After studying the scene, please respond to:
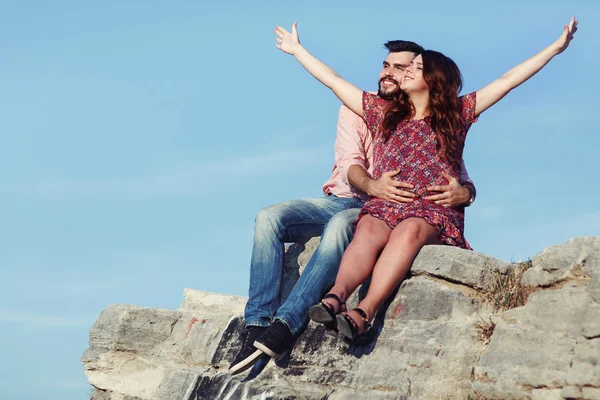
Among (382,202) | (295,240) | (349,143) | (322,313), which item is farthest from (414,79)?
(322,313)

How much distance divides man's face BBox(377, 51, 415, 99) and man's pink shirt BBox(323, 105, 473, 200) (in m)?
0.33

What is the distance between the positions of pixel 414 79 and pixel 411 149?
47 cm

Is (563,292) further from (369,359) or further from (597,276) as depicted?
(369,359)

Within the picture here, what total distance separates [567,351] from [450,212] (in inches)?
50.8

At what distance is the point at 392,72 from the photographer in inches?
242

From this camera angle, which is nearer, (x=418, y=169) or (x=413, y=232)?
(x=413, y=232)

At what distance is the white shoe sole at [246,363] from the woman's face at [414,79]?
193 centimetres

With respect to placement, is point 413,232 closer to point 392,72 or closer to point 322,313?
point 322,313

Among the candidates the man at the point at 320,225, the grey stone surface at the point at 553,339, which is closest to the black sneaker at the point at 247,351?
the man at the point at 320,225

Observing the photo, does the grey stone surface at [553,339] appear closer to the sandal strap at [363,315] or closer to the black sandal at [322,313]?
the sandal strap at [363,315]

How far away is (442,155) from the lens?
5695 millimetres

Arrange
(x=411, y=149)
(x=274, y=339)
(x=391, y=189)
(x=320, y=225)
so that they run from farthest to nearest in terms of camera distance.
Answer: (x=320, y=225) < (x=411, y=149) < (x=391, y=189) < (x=274, y=339)

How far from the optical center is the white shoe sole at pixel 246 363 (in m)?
5.53

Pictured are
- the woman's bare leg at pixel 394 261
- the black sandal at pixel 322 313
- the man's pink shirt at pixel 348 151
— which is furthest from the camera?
the man's pink shirt at pixel 348 151
